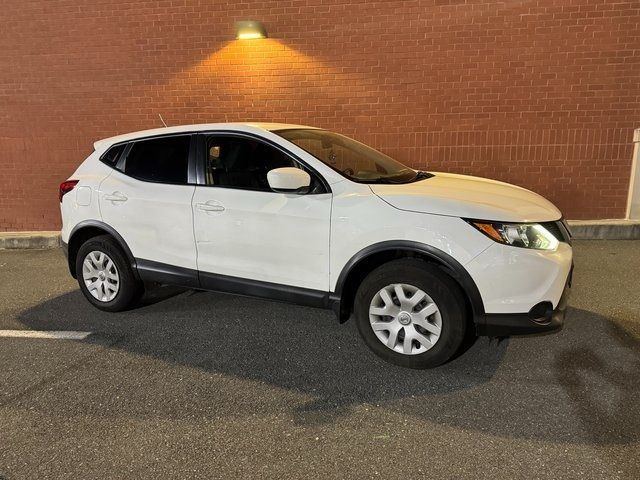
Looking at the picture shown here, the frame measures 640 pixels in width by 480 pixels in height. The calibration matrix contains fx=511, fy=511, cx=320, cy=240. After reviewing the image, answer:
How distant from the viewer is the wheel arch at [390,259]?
3.29 m

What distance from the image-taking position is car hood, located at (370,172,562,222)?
3322 millimetres

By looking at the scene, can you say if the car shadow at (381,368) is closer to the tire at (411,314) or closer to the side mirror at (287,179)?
the tire at (411,314)

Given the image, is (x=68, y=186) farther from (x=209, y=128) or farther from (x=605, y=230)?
(x=605, y=230)

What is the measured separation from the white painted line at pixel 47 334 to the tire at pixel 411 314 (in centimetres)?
240

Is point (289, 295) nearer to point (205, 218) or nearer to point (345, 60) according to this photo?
point (205, 218)

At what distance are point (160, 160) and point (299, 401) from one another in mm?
2457

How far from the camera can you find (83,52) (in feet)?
25.5

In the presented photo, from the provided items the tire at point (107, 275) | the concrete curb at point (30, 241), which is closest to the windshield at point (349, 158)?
the tire at point (107, 275)

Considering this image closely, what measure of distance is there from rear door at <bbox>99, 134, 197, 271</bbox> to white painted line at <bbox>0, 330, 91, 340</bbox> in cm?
81

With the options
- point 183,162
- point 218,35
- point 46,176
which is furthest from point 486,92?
point 46,176

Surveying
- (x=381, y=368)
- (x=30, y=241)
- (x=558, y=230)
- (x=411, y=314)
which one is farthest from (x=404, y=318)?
(x=30, y=241)

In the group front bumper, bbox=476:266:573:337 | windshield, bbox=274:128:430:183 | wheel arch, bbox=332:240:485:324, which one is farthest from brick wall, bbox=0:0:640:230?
front bumper, bbox=476:266:573:337

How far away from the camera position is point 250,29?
23.6 feet

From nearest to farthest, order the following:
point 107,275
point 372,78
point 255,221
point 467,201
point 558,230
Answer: point 467,201
point 558,230
point 255,221
point 107,275
point 372,78
